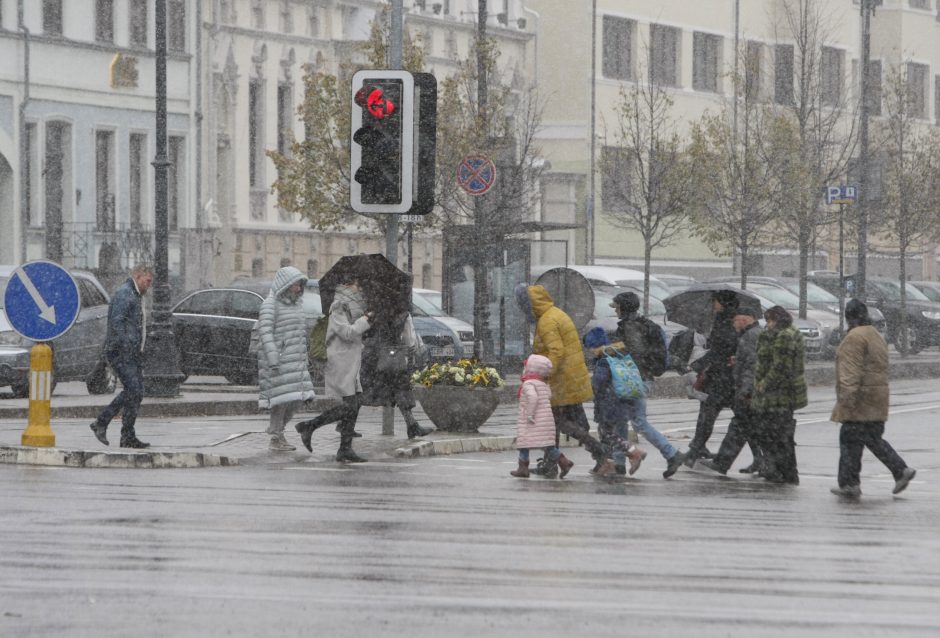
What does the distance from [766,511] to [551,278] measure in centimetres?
1218

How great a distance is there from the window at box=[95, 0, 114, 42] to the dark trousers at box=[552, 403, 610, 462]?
32.1 metres

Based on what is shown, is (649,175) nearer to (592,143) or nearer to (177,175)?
(177,175)

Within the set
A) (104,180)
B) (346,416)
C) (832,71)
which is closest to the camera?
(346,416)

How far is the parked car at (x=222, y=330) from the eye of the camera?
29.9 metres

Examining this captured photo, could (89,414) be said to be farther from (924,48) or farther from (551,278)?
(924,48)

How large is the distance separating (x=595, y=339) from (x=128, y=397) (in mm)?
4030

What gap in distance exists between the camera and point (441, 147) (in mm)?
40312

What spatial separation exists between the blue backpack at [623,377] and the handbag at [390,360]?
2991 mm

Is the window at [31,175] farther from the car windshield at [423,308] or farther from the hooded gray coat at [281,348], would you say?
the hooded gray coat at [281,348]

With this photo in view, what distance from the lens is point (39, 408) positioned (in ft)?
60.0

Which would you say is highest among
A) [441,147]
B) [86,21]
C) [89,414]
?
[86,21]

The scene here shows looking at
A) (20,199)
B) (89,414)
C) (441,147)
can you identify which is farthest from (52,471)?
(20,199)

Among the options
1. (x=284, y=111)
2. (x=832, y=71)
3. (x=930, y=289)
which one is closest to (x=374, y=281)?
(x=284, y=111)

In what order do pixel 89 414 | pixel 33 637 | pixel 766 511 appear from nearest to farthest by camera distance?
1. pixel 33 637
2. pixel 766 511
3. pixel 89 414
